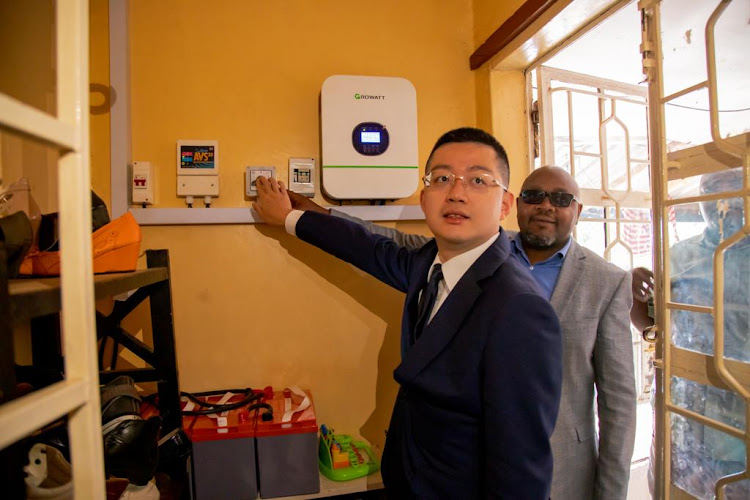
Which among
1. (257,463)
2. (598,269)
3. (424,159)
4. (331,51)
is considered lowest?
(257,463)

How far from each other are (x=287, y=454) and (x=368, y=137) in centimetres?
123

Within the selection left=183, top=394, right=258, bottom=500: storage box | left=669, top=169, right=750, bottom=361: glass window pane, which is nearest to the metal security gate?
left=669, top=169, right=750, bottom=361: glass window pane

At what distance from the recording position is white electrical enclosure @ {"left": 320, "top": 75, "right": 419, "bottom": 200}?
5.29 ft

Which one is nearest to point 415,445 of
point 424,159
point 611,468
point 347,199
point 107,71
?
point 611,468

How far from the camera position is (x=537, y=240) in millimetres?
1362

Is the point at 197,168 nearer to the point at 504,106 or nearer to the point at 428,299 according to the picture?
the point at 428,299

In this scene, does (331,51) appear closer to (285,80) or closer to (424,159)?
(285,80)

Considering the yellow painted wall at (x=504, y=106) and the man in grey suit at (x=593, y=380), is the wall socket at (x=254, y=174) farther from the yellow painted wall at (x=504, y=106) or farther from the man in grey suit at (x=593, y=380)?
the man in grey suit at (x=593, y=380)

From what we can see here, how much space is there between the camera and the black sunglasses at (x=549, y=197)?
4.43ft

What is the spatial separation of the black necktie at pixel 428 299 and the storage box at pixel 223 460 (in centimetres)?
71

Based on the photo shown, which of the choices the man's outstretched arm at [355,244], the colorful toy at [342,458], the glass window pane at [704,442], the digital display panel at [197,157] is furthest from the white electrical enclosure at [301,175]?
the glass window pane at [704,442]

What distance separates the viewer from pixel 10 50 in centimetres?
135

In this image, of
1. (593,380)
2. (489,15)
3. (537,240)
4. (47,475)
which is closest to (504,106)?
(489,15)

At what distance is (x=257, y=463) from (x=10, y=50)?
164cm
